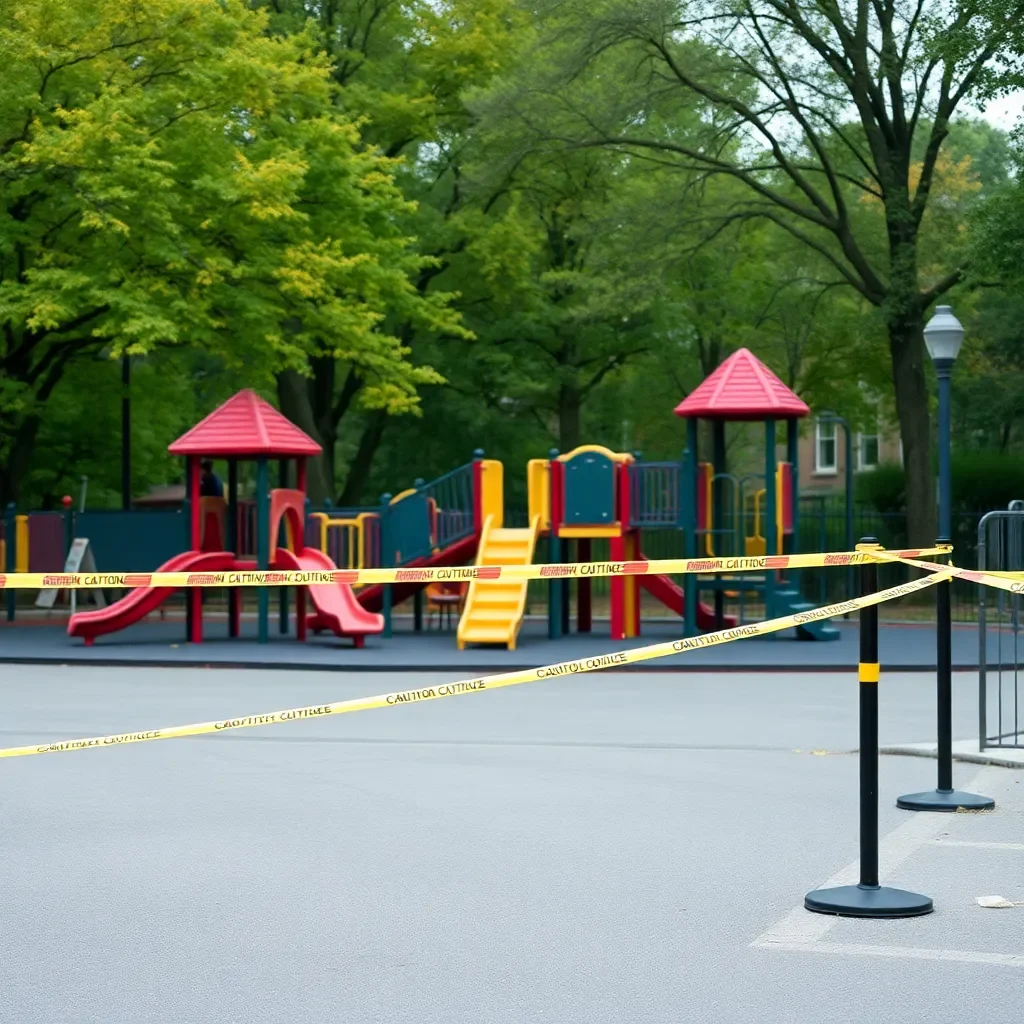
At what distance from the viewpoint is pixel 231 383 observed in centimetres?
3875

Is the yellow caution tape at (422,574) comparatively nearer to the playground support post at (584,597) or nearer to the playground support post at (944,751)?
the playground support post at (944,751)

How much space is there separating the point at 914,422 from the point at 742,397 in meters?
9.27

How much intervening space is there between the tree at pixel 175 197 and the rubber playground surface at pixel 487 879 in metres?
15.0

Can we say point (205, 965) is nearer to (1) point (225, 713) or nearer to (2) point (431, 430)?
(1) point (225, 713)

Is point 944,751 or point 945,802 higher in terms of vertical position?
point 944,751

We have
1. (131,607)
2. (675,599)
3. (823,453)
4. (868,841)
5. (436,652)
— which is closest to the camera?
(868,841)

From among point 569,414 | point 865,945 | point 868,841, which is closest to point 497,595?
point 569,414

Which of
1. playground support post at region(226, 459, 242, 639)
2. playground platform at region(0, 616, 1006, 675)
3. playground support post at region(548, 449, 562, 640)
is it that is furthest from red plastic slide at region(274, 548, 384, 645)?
playground support post at region(548, 449, 562, 640)

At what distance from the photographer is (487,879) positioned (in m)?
8.05

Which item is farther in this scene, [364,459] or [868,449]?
[868,449]

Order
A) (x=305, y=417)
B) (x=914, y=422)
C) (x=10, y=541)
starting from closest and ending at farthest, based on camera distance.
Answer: (x=10, y=541), (x=914, y=422), (x=305, y=417)

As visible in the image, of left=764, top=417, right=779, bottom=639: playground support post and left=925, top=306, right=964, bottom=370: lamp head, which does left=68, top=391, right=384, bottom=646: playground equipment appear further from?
left=925, top=306, right=964, bottom=370: lamp head

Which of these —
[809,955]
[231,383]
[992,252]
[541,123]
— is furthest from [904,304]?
[809,955]

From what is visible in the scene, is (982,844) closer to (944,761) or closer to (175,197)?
(944,761)
